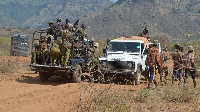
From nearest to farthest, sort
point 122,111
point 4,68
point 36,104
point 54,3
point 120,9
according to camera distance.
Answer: point 122,111 → point 36,104 → point 4,68 → point 120,9 → point 54,3

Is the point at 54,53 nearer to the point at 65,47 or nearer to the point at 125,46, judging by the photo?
the point at 65,47

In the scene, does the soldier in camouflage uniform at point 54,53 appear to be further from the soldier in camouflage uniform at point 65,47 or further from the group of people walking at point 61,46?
the soldier in camouflage uniform at point 65,47

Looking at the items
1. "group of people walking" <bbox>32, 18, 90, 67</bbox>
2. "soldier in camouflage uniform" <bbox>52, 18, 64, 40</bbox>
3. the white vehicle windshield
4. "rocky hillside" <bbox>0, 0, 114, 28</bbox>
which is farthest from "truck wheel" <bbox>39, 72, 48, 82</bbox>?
"rocky hillside" <bbox>0, 0, 114, 28</bbox>

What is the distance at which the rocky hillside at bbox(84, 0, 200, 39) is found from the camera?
80.2 metres

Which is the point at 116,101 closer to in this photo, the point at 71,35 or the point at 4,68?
the point at 71,35

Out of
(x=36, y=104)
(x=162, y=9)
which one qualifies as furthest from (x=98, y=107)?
(x=162, y=9)

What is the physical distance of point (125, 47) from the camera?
536 inches

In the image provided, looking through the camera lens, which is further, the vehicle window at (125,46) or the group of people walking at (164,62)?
the vehicle window at (125,46)

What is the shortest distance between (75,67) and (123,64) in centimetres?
185

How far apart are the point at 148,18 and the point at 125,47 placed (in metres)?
77.2

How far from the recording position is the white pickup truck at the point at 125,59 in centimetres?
1237

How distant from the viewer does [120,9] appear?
9912cm

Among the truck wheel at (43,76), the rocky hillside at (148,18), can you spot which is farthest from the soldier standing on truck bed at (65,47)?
the rocky hillside at (148,18)

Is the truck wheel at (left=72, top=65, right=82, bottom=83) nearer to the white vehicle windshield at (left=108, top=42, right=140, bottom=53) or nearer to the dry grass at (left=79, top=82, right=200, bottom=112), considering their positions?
the white vehicle windshield at (left=108, top=42, right=140, bottom=53)
